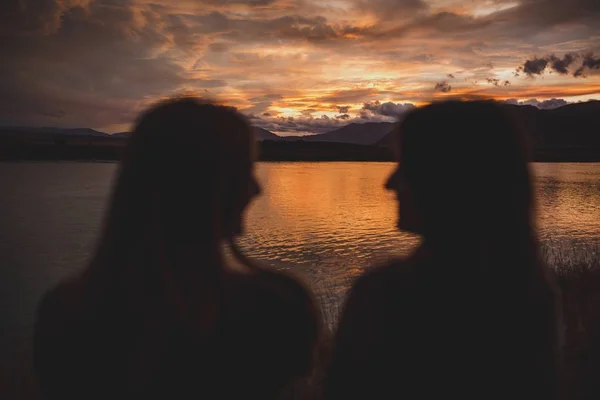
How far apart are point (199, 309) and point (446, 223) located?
36.5 inches

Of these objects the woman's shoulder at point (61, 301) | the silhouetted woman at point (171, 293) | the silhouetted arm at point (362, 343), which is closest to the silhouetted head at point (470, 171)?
the silhouetted arm at point (362, 343)

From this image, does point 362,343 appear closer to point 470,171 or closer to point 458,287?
point 458,287

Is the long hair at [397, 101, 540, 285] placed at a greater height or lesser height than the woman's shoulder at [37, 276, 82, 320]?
greater

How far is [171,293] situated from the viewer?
60.9 inches

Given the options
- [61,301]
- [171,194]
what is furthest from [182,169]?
[61,301]

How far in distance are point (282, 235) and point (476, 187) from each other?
66.4 feet

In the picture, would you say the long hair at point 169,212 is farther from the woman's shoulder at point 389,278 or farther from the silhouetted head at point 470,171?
the silhouetted head at point 470,171

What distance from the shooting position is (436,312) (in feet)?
5.70

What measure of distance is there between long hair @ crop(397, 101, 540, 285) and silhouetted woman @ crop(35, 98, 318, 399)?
0.59 meters

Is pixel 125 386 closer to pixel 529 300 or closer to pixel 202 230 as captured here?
pixel 202 230

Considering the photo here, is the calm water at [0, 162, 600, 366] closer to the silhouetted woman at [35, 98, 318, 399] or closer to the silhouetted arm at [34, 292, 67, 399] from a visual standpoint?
the silhouetted arm at [34, 292, 67, 399]

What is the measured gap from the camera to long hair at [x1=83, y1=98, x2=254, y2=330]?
5.02ft

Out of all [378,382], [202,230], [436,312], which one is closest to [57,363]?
[202,230]

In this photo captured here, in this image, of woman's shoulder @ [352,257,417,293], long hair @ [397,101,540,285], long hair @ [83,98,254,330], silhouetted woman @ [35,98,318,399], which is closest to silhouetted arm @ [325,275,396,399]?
woman's shoulder @ [352,257,417,293]
